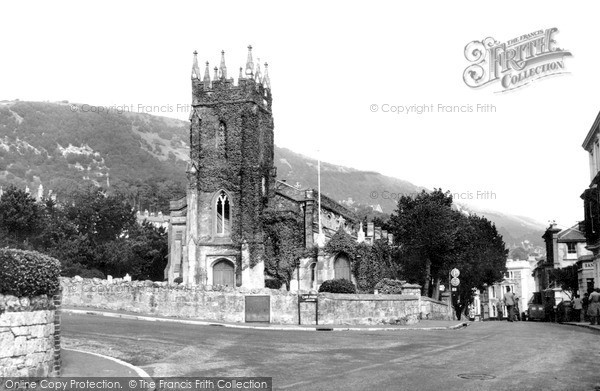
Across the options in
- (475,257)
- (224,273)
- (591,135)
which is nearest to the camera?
(591,135)

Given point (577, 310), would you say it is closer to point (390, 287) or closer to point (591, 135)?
point (390, 287)

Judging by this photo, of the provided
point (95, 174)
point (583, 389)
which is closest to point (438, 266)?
point (583, 389)

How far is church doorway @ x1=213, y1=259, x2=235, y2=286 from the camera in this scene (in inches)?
2035

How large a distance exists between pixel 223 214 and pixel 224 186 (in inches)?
83.3

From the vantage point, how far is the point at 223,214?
52.8 m

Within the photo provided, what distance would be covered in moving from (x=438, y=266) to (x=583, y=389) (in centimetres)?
4192

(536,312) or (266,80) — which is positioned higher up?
(266,80)

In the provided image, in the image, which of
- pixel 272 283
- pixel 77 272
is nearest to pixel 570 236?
pixel 272 283

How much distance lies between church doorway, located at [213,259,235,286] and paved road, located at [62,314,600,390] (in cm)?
2826

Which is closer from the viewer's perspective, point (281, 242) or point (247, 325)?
point (247, 325)

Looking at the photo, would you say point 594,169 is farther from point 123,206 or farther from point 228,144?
point 123,206

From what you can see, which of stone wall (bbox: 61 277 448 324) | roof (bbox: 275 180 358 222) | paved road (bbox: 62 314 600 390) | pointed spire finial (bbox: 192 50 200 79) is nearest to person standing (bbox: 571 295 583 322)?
stone wall (bbox: 61 277 448 324)

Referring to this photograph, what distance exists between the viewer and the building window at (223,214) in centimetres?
5253

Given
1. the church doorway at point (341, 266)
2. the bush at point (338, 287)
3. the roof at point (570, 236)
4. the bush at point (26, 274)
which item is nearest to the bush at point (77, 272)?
the church doorway at point (341, 266)
